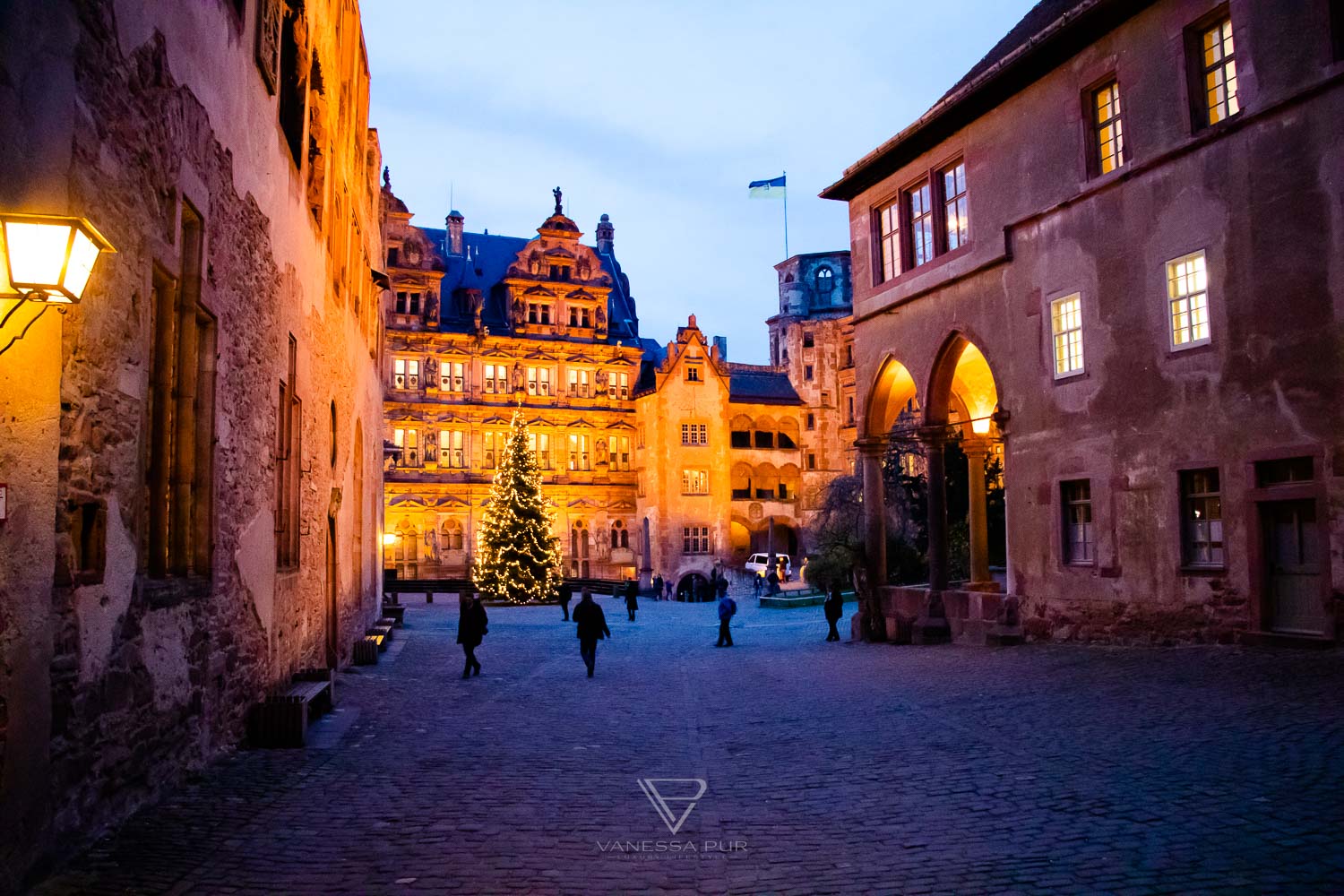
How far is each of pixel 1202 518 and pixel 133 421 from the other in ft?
48.2

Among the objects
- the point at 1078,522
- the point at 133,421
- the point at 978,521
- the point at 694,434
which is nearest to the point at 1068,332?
the point at 1078,522

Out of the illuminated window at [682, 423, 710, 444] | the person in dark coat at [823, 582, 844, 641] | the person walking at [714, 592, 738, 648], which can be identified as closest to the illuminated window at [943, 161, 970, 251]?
the person in dark coat at [823, 582, 844, 641]

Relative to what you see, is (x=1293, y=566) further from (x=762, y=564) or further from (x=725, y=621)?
(x=762, y=564)

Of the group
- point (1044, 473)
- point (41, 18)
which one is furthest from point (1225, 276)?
point (41, 18)

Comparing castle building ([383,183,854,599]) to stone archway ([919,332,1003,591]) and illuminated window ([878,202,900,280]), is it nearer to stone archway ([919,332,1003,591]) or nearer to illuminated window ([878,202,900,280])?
illuminated window ([878,202,900,280])

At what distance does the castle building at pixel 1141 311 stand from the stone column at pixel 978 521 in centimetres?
9

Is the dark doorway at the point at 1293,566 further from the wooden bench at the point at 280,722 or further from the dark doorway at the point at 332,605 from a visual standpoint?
the dark doorway at the point at 332,605

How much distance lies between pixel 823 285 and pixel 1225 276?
197ft

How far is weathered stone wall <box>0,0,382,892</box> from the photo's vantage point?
19.3ft

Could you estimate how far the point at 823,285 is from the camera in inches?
2963

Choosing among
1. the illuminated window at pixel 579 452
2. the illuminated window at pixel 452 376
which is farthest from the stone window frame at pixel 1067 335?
the illuminated window at pixel 579 452

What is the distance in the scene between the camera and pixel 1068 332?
62.9 feet

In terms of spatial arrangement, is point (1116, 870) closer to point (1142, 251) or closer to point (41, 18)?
point (41, 18)

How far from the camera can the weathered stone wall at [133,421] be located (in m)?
5.88
